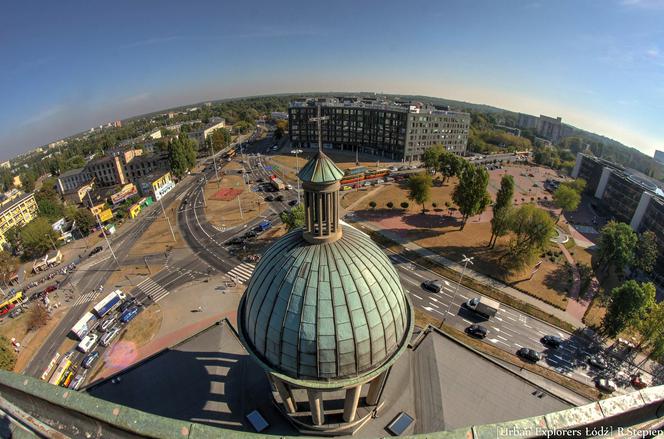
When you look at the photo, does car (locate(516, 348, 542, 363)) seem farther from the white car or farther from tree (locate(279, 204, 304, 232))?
the white car

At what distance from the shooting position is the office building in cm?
13438

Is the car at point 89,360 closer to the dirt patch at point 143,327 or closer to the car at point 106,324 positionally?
the dirt patch at point 143,327

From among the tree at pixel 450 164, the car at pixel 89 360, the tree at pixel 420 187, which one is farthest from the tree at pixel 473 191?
the car at pixel 89 360

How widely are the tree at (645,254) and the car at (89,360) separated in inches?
4053

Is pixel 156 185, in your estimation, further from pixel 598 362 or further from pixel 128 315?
pixel 598 362

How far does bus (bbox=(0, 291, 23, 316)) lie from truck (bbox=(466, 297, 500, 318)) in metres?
87.9

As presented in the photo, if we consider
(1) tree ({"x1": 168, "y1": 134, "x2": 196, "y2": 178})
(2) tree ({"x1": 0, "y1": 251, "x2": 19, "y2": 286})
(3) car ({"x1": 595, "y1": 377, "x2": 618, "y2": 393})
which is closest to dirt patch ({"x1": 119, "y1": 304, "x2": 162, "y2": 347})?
(2) tree ({"x1": 0, "y1": 251, "x2": 19, "y2": 286})

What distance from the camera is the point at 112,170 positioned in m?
123

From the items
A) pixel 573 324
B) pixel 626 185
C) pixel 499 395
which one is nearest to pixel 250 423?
pixel 499 395

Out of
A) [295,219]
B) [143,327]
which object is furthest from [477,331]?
[143,327]

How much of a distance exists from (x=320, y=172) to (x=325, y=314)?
9.41 m

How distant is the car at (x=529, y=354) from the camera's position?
44.0 metres

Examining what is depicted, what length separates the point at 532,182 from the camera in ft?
407

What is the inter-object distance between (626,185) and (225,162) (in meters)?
158
